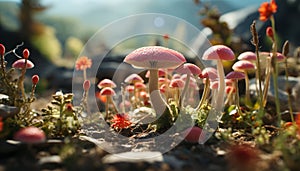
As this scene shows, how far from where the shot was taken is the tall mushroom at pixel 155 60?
2.71m

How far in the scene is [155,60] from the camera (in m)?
2.69

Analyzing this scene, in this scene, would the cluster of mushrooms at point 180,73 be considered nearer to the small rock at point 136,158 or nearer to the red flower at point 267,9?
the red flower at point 267,9

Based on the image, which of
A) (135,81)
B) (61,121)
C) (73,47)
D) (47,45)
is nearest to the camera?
(61,121)

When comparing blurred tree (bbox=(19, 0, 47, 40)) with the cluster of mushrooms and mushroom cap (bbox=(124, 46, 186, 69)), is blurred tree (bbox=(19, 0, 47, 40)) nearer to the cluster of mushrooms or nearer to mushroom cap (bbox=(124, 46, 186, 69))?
the cluster of mushrooms

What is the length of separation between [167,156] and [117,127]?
1.09 metres

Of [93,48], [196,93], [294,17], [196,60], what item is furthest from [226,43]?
[93,48]

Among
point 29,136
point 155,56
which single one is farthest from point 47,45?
point 29,136

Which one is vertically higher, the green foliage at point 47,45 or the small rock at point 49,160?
the green foliage at point 47,45

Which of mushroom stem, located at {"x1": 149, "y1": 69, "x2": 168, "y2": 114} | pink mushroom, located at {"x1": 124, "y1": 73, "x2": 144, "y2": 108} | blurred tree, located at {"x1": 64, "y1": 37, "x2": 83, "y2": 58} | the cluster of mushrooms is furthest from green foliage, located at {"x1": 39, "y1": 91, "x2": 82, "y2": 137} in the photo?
blurred tree, located at {"x1": 64, "y1": 37, "x2": 83, "y2": 58}

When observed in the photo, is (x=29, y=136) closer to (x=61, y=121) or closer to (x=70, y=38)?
(x=61, y=121)

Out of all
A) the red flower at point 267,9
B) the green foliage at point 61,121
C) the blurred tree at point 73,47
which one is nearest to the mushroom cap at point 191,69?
the red flower at point 267,9

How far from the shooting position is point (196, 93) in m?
4.50

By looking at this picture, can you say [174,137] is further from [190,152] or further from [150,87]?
[150,87]

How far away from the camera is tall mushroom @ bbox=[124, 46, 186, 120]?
271 centimetres
